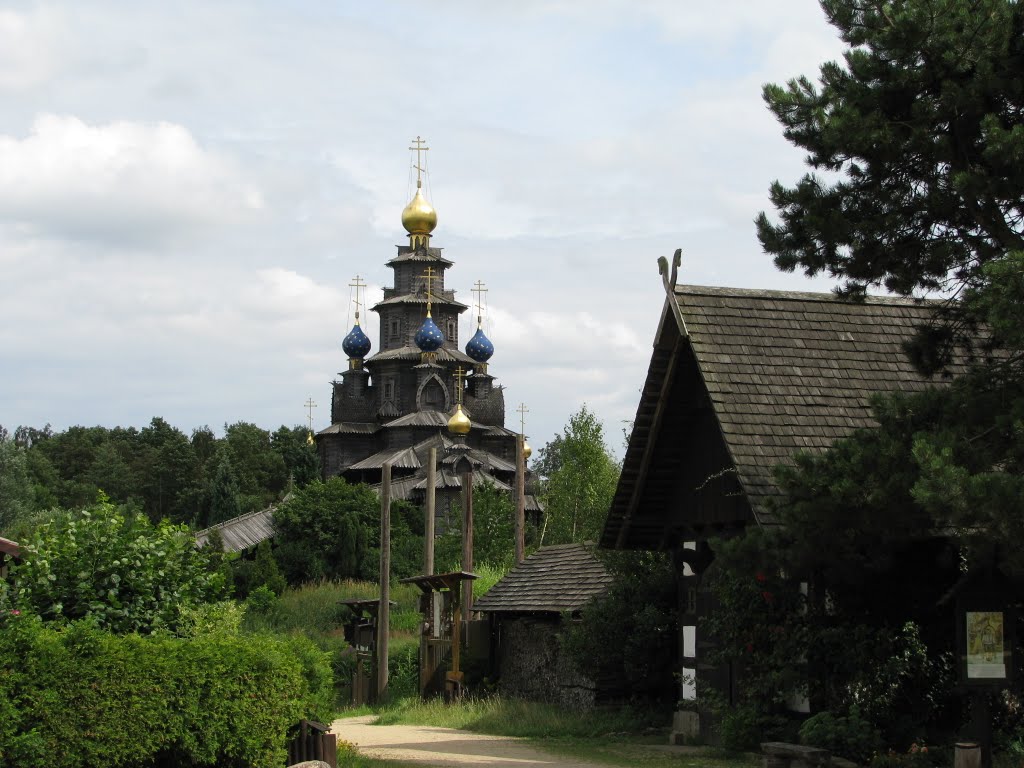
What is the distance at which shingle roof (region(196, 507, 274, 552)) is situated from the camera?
183 ft

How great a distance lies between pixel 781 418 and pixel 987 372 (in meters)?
4.17

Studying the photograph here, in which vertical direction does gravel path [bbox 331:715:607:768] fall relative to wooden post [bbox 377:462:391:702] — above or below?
below

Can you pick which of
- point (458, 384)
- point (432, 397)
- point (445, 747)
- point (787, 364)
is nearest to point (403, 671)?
point (445, 747)

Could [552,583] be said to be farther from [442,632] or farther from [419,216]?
[419,216]

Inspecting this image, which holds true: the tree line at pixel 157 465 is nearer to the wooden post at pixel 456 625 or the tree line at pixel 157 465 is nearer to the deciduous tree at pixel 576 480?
the deciduous tree at pixel 576 480

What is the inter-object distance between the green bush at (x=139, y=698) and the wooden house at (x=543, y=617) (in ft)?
30.9

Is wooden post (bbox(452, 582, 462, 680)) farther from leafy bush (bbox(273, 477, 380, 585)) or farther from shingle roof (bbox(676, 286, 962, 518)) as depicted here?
leafy bush (bbox(273, 477, 380, 585))


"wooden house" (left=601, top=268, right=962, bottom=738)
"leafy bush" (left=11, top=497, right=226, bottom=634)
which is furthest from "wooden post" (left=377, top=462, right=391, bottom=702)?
"leafy bush" (left=11, top=497, right=226, bottom=634)

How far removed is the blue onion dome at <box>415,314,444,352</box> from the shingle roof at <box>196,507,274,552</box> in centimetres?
1285

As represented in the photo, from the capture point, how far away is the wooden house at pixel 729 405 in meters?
17.8

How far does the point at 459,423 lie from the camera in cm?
6831

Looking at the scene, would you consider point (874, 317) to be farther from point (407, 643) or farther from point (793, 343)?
point (407, 643)

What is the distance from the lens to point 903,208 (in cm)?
1481

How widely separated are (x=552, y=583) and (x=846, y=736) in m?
11.2
